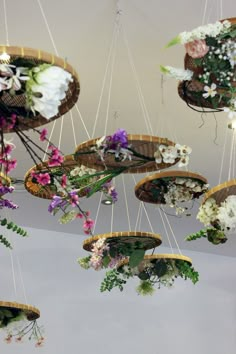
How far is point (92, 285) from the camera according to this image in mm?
6262

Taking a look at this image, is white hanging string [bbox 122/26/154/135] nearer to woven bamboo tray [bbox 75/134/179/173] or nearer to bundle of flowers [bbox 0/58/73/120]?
woven bamboo tray [bbox 75/134/179/173]

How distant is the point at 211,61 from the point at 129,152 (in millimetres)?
646

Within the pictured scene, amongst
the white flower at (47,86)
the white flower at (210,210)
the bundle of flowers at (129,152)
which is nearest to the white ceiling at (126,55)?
the bundle of flowers at (129,152)

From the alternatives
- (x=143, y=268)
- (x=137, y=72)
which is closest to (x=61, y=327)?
(x=143, y=268)

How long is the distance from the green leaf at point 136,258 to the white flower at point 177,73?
164cm

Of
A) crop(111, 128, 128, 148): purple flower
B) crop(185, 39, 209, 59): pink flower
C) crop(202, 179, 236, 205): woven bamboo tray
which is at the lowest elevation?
crop(202, 179, 236, 205): woven bamboo tray

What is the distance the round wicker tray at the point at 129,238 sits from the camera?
3264mm

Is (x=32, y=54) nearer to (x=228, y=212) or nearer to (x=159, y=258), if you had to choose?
(x=228, y=212)

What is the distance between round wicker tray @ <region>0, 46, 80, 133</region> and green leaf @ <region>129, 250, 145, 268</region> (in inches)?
66.9

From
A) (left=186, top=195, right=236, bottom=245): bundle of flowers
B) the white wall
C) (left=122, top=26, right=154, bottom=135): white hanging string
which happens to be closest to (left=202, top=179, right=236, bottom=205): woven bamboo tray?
(left=186, top=195, right=236, bottom=245): bundle of flowers

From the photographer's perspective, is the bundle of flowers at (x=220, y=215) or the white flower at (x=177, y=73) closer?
the white flower at (x=177, y=73)

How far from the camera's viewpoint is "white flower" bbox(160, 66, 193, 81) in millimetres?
1925

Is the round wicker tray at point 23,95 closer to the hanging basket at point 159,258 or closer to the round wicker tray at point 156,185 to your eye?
the round wicker tray at point 156,185

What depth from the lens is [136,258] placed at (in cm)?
340
